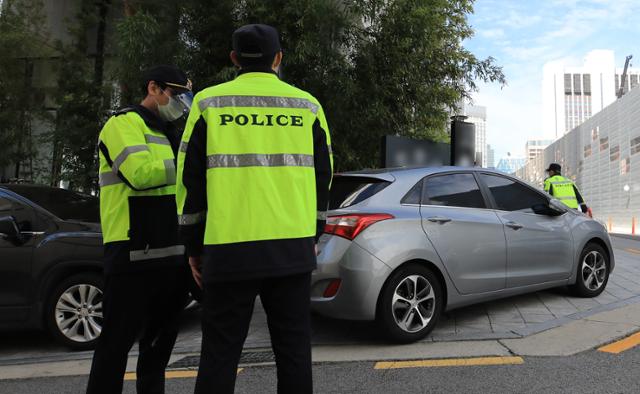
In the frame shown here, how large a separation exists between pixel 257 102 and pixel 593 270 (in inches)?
207

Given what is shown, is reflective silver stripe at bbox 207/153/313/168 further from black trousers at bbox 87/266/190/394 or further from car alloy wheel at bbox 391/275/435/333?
car alloy wheel at bbox 391/275/435/333

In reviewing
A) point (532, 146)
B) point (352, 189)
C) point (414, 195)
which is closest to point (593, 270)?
point (414, 195)

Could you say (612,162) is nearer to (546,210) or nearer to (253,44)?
(546,210)

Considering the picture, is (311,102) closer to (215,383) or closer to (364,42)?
(215,383)

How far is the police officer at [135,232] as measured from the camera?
8.05ft

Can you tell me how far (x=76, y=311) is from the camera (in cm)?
448

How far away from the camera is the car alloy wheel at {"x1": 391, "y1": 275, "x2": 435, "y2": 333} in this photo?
4234 mm

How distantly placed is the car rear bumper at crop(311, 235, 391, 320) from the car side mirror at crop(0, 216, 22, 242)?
257cm

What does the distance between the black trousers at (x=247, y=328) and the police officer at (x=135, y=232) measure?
2.18 feet

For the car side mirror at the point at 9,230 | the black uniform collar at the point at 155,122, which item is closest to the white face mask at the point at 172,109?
the black uniform collar at the point at 155,122

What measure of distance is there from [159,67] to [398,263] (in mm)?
2374

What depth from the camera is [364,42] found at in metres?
8.27

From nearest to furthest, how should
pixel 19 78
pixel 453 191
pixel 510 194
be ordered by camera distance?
pixel 453 191, pixel 510 194, pixel 19 78

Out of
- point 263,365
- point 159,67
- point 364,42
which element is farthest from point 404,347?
point 364,42
